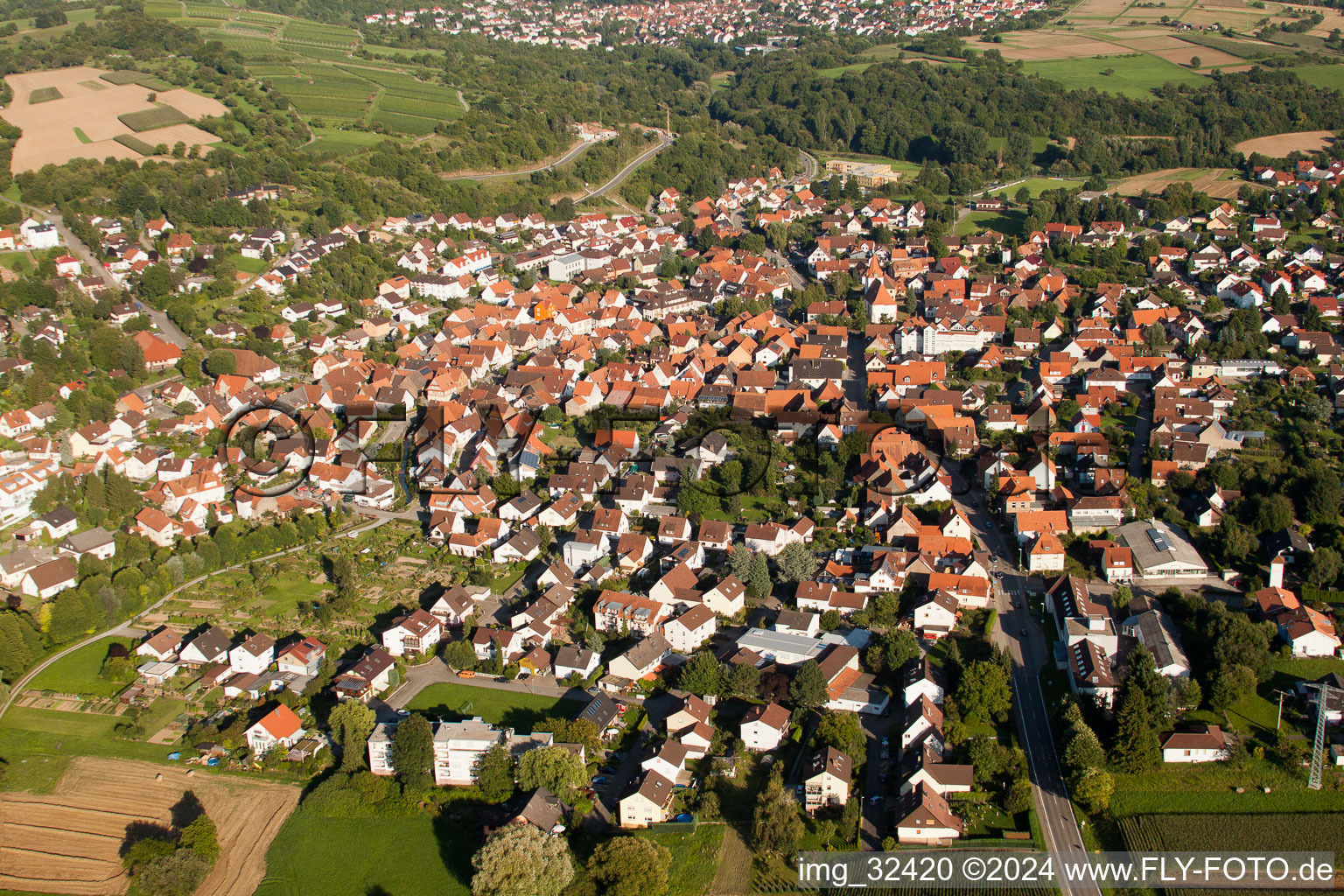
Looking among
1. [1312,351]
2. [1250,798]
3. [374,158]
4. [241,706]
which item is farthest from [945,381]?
[374,158]

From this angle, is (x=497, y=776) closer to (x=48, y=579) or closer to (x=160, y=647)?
(x=160, y=647)

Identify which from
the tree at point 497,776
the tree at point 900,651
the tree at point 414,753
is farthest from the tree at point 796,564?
the tree at point 414,753

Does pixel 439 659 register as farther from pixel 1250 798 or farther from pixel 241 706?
pixel 1250 798

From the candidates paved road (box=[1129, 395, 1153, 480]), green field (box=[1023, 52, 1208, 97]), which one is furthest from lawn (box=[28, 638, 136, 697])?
green field (box=[1023, 52, 1208, 97])

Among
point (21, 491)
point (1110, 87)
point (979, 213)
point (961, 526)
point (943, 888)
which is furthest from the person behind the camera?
point (1110, 87)

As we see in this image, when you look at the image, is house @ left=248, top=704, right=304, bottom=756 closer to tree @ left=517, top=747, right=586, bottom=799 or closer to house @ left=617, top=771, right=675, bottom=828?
tree @ left=517, top=747, right=586, bottom=799
